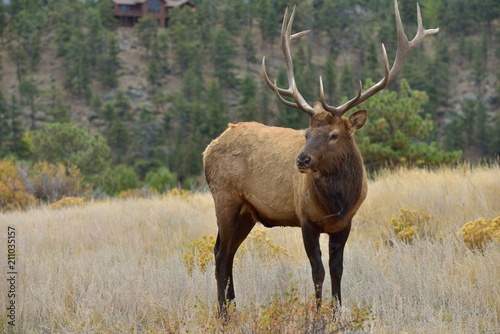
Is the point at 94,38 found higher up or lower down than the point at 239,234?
higher up

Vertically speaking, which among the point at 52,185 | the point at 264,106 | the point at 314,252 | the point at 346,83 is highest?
the point at 314,252

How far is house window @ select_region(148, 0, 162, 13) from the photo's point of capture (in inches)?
3435

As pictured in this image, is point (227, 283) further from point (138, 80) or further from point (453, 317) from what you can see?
point (138, 80)

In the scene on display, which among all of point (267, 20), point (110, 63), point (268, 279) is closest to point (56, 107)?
point (110, 63)

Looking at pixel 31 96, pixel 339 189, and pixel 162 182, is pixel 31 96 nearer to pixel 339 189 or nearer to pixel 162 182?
pixel 162 182

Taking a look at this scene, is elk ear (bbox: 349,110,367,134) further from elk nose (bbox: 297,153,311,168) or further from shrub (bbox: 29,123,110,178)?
shrub (bbox: 29,123,110,178)

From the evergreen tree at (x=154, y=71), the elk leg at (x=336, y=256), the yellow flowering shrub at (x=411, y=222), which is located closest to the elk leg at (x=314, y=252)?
the elk leg at (x=336, y=256)

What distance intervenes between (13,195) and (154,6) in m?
75.5

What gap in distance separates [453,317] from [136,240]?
15.9 ft

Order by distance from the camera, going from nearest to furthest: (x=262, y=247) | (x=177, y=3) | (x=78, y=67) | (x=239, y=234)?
(x=239, y=234) < (x=262, y=247) < (x=78, y=67) < (x=177, y=3)

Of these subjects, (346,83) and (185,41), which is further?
(185,41)

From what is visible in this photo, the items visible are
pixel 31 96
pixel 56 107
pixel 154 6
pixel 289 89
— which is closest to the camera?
pixel 289 89

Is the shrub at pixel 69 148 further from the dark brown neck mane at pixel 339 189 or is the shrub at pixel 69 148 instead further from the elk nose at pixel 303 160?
the elk nose at pixel 303 160

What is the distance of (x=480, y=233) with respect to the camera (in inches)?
283
